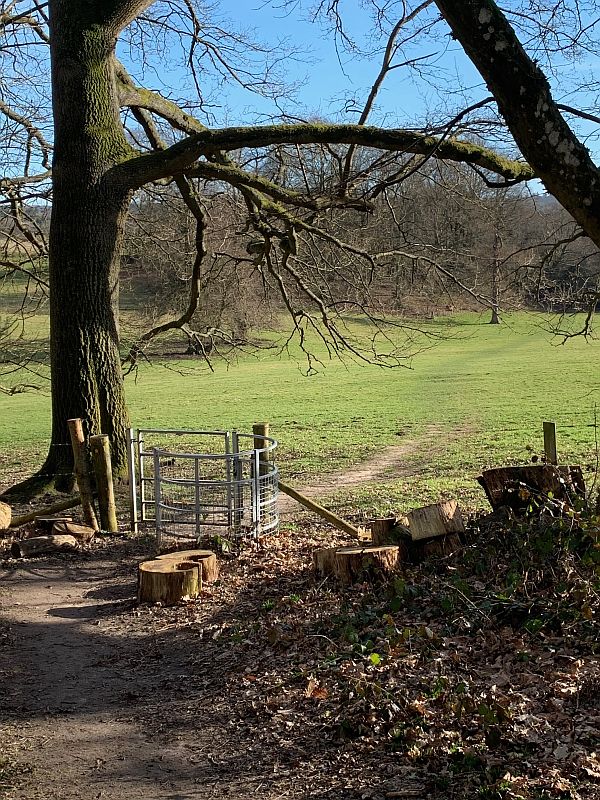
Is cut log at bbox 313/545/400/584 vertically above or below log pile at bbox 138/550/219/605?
above

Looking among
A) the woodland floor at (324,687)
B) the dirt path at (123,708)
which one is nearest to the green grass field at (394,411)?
the woodland floor at (324,687)

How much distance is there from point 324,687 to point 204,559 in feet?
11.1

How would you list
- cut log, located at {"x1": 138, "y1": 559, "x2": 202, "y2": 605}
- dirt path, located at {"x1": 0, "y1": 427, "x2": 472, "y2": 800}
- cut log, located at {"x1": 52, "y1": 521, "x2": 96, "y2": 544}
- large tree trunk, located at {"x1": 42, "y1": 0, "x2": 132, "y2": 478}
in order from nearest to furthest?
1. dirt path, located at {"x1": 0, "y1": 427, "x2": 472, "y2": 800}
2. cut log, located at {"x1": 138, "y1": 559, "x2": 202, "y2": 605}
3. cut log, located at {"x1": 52, "y1": 521, "x2": 96, "y2": 544}
4. large tree trunk, located at {"x1": 42, "y1": 0, "x2": 132, "y2": 478}

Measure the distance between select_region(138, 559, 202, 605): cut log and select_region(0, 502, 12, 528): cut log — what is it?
3.97 metres

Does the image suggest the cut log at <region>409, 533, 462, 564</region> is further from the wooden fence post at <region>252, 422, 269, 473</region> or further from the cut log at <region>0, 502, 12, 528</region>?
the cut log at <region>0, 502, 12, 528</region>

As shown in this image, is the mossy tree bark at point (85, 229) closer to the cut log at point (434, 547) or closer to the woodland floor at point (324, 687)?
the woodland floor at point (324, 687)

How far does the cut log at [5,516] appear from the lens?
12.0m

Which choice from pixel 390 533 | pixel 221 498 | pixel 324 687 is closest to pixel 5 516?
pixel 221 498

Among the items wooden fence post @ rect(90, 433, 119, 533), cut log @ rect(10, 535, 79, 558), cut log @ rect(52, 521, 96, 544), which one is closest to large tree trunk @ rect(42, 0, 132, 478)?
wooden fence post @ rect(90, 433, 119, 533)

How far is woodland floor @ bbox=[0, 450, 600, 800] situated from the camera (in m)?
4.82

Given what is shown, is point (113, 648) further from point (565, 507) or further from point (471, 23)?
point (471, 23)

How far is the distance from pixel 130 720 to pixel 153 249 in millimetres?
14041

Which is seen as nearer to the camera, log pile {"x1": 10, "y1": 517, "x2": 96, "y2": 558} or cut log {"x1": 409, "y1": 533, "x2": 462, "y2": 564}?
cut log {"x1": 409, "y1": 533, "x2": 462, "y2": 564}

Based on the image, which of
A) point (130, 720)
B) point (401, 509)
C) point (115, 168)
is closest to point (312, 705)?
point (130, 720)
